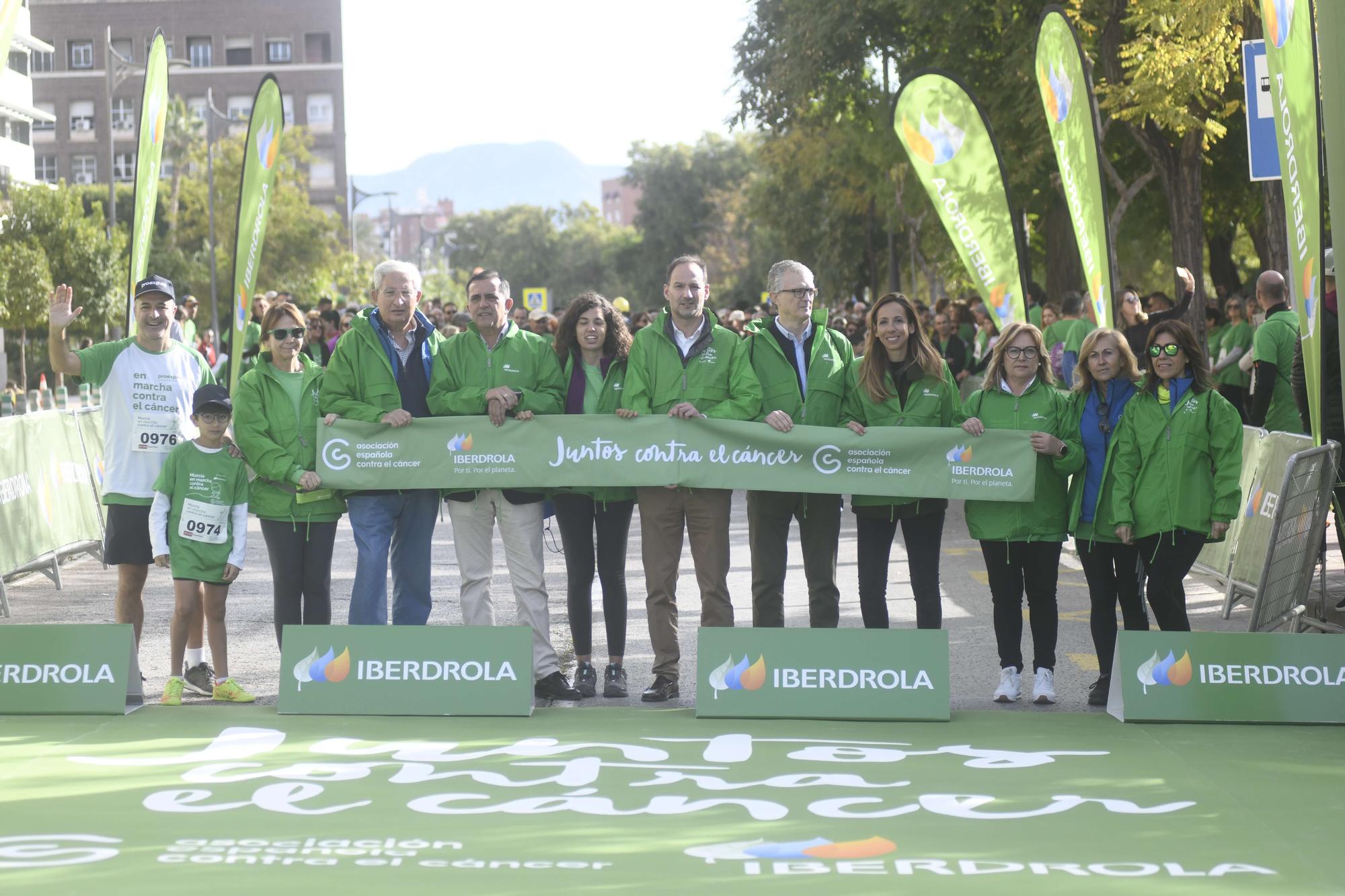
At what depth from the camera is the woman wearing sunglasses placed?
26.0 feet

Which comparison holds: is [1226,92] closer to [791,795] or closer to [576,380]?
[576,380]

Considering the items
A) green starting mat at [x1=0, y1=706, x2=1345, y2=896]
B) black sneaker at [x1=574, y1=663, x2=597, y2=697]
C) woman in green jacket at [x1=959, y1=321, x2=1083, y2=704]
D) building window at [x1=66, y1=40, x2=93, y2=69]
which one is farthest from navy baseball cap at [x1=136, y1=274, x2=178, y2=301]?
building window at [x1=66, y1=40, x2=93, y2=69]

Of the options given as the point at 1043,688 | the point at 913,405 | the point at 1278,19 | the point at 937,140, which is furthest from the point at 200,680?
the point at 937,140

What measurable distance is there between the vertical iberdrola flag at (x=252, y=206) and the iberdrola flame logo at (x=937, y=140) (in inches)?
222

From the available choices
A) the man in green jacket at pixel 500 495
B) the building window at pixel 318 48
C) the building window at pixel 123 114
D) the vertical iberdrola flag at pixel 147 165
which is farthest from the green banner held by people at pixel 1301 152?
the building window at pixel 318 48

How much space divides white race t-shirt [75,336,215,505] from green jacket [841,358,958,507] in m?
3.66

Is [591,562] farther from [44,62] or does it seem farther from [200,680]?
[44,62]

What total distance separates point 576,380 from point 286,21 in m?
101

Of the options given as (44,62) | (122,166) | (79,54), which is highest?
(79,54)

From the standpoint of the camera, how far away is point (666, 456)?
8102 millimetres

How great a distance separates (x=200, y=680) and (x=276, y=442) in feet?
4.41

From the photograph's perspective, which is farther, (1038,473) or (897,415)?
(897,415)

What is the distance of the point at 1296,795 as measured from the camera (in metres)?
6.02

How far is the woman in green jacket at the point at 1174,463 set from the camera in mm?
7648
